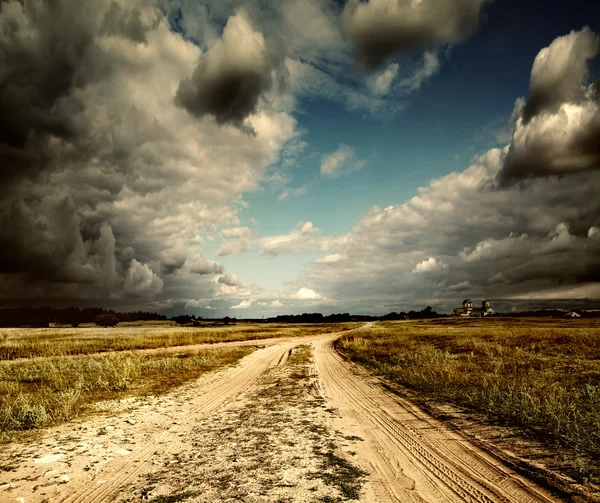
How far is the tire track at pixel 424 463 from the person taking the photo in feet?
15.8

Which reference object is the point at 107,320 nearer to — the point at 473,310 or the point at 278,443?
the point at 278,443

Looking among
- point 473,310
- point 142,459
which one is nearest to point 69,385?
point 142,459

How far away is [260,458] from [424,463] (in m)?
3.09

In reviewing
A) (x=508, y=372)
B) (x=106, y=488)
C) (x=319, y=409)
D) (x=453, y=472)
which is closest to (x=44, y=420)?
(x=106, y=488)

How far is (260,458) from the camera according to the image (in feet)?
20.3

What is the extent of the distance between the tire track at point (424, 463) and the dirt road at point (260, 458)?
0.02 meters

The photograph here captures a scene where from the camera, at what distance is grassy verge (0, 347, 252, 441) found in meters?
8.91

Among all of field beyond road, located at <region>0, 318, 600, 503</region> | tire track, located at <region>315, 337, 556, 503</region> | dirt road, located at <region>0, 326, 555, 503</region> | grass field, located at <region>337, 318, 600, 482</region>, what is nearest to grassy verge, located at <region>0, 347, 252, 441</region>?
field beyond road, located at <region>0, 318, 600, 503</region>

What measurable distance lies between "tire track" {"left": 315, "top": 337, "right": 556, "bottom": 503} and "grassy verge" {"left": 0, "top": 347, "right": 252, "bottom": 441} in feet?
27.5

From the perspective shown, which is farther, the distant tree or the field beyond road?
the distant tree

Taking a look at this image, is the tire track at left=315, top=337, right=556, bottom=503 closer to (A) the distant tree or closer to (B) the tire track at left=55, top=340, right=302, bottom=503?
(B) the tire track at left=55, top=340, right=302, bottom=503

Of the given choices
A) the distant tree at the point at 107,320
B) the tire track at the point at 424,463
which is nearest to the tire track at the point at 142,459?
the tire track at the point at 424,463

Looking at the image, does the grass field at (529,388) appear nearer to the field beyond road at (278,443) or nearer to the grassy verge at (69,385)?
the field beyond road at (278,443)

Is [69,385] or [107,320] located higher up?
[69,385]
